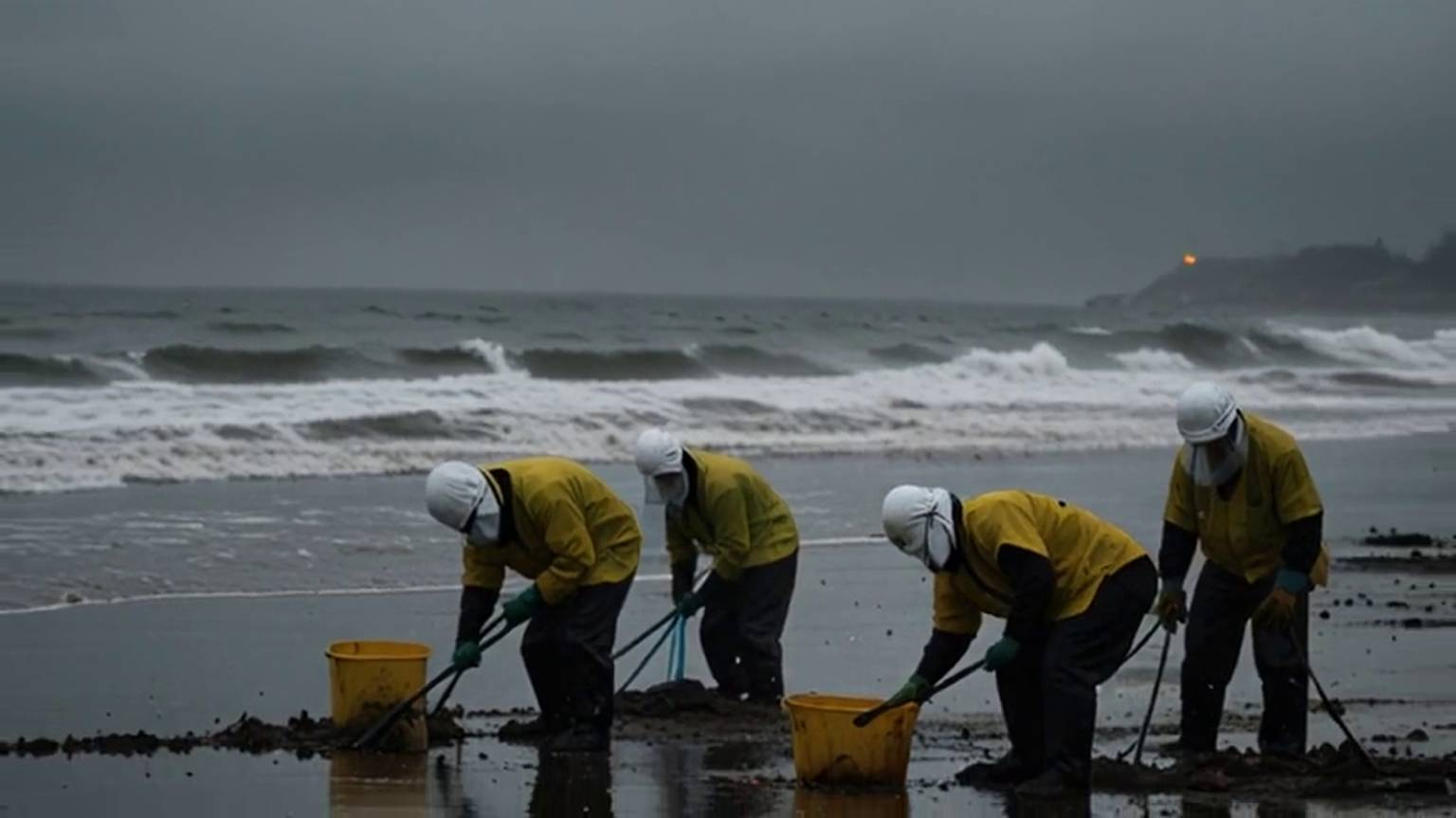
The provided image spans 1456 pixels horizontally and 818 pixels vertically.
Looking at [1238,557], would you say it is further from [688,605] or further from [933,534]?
[688,605]

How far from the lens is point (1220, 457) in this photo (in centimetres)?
830

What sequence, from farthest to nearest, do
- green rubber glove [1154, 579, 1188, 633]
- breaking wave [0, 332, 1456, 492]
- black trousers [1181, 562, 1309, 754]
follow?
breaking wave [0, 332, 1456, 492] → black trousers [1181, 562, 1309, 754] → green rubber glove [1154, 579, 1188, 633]

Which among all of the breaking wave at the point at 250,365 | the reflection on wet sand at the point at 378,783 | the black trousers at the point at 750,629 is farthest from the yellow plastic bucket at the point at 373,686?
the breaking wave at the point at 250,365

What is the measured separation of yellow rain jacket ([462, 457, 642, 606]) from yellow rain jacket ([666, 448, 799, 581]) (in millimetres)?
988

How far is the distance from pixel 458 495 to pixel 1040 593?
232cm

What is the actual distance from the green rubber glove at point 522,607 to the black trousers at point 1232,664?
2.60m

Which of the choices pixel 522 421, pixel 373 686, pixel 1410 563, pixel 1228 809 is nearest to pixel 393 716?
pixel 373 686

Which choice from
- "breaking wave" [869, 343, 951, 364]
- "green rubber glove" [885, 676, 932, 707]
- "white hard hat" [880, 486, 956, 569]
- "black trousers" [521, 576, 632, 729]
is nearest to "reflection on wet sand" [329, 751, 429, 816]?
"black trousers" [521, 576, 632, 729]

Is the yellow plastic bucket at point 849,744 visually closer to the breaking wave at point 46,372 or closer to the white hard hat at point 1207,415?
the white hard hat at point 1207,415

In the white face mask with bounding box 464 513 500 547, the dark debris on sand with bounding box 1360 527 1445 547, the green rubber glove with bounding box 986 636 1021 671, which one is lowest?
the green rubber glove with bounding box 986 636 1021 671

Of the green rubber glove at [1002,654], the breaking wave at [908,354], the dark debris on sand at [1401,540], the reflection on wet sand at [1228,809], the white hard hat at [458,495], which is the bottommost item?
the reflection on wet sand at [1228,809]

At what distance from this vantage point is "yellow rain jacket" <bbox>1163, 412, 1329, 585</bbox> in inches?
326

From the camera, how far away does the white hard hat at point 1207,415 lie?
816cm

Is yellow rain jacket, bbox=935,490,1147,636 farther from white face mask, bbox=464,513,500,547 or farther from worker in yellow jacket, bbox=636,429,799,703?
worker in yellow jacket, bbox=636,429,799,703
